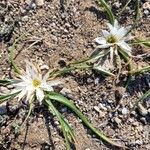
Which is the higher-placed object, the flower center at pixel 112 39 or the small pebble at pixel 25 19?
the small pebble at pixel 25 19

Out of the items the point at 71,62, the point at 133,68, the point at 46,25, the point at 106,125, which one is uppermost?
the point at 46,25

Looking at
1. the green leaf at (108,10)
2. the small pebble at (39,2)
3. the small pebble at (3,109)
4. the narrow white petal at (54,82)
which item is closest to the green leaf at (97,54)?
the green leaf at (108,10)

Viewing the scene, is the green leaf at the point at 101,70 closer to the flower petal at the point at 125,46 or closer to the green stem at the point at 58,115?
the flower petal at the point at 125,46

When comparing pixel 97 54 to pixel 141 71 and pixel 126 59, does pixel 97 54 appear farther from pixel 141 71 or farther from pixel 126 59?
pixel 141 71

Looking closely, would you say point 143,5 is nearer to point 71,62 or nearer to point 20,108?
point 71,62

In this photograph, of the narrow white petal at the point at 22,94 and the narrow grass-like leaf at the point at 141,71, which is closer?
the narrow white petal at the point at 22,94

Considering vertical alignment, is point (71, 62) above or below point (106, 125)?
above

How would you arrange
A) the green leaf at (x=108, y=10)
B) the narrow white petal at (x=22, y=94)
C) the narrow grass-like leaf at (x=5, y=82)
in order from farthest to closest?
1. the green leaf at (x=108, y=10)
2. the narrow grass-like leaf at (x=5, y=82)
3. the narrow white petal at (x=22, y=94)

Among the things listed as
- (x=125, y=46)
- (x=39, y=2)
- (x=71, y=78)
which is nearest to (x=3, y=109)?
(x=71, y=78)

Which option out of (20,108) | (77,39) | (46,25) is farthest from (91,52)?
(20,108)
